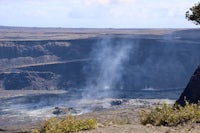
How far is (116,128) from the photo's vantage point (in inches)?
445

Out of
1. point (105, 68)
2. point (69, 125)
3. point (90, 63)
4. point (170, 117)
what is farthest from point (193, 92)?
→ point (90, 63)

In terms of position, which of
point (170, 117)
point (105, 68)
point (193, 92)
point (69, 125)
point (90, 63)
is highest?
point (69, 125)

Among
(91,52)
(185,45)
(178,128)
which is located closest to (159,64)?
(185,45)

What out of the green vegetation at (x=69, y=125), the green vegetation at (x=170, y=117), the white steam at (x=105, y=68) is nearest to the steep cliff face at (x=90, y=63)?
the white steam at (x=105, y=68)

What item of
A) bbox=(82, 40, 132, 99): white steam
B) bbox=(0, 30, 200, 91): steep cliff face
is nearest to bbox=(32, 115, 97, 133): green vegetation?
bbox=(82, 40, 132, 99): white steam

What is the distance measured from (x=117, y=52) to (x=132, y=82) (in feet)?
72.8

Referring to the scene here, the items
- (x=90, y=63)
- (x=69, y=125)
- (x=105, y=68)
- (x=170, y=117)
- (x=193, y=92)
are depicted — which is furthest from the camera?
(x=90, y=63)

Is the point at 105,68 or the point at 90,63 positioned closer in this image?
the point at 105,68

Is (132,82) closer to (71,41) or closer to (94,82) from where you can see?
(94,82)

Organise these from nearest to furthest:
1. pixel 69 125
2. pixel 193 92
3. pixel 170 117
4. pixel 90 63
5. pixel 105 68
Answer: pixel 69 125, pixel 170 117, pixel 193 92, pixel 105 68, pixel 90 63

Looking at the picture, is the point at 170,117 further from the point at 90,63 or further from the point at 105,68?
the point at 90,63

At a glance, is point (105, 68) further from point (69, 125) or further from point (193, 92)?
point (69, 125)

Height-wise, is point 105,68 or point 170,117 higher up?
point 170,117

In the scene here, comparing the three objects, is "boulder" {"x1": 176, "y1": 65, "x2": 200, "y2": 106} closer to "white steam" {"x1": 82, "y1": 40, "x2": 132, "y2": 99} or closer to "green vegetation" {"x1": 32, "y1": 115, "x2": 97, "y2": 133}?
"green vegetation" {"x1": 32, "y1": 115, "x2": 97, "y2": 133}
